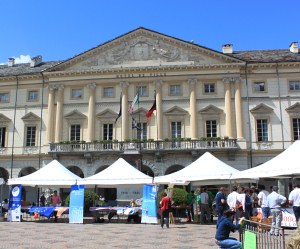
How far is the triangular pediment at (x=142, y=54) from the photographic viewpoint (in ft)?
116

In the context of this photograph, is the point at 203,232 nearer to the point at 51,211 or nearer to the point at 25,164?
the point at 51,211

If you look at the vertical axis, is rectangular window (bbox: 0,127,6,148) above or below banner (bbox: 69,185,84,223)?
above

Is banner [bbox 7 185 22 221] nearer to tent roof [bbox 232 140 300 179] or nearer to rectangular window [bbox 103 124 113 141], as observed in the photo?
tent roof [bbox 232 140 300 179]

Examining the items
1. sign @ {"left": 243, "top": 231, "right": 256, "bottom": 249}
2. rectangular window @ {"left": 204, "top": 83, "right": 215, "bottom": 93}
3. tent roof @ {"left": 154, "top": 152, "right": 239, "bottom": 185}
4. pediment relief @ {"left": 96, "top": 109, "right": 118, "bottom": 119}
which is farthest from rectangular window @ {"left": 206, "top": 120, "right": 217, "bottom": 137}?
sign @ {"left": 243, "top": 231, "right": 256, "bottom": 249}

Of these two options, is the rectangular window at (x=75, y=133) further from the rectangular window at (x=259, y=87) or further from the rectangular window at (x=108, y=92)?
the rectangular window at (x=259, y=87)

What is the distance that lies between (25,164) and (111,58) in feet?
42.5

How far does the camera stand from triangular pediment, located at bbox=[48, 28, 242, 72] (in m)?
35.4

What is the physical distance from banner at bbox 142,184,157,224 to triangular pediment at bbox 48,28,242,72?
687 inches

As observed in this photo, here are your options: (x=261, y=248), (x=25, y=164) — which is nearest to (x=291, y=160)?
(x=261, y=248)

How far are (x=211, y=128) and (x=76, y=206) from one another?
17302 millimetres

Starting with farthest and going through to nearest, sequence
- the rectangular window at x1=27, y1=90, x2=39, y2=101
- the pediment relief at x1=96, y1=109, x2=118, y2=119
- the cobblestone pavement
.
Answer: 1. the rectangular window at x1=27, y1=90, x2=39, y2=101
2. the pediment relief at x1=96, y1=109, x2=118, y2=119
3. the cobblestone pavement

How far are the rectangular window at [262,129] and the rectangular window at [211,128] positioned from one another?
3743 mm

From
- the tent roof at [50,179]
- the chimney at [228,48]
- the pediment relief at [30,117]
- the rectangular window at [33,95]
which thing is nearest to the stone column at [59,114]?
the pediment relief at [30,117]

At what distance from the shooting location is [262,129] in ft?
112
